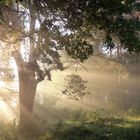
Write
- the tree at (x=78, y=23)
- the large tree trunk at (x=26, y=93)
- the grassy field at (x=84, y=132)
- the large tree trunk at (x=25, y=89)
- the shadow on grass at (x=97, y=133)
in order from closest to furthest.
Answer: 1. the tree at (x=78, y=23)
2. the shadow on grass at (x=97, y=133)
3. the grassy field at (x=84, y=132)
4. the large tree trunk at (x=25, y=89)
5. the large tree trunk at (x=26, y=93)

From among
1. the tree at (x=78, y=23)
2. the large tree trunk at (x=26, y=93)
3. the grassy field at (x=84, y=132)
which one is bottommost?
the grassy field at (x=84, y=132)

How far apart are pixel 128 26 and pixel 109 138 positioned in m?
7.90

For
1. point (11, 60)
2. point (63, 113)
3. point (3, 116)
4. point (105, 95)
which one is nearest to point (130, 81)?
point (105, 95)

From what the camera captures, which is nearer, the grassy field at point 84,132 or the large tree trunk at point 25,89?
the grassy field at point 84,132

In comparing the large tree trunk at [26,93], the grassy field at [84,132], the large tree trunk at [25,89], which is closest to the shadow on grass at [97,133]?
the grassy field at [84,132]

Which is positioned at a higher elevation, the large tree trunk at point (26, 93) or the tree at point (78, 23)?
the tree at point (78, 23)

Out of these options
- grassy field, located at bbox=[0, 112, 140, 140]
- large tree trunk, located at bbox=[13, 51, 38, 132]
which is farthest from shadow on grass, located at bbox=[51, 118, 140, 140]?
large tree trunk, located at bbox=[13, 51, 38, 132]

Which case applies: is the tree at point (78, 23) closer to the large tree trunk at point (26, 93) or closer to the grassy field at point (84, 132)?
the grassy field at point (84, 132)

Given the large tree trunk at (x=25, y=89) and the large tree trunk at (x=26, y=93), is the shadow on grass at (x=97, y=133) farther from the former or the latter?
the large tree trunk at (x=26, y=93)

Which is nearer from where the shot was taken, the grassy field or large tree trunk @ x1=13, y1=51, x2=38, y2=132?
the grassy field

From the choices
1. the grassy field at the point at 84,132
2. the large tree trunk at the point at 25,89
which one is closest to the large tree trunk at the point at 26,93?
the large tree trunk at the point at 25,89

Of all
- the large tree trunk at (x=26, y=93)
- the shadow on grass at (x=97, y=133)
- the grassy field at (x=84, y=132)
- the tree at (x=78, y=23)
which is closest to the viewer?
the tree at (x=78, y=23)

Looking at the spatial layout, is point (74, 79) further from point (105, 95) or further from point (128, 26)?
point (105, 95)

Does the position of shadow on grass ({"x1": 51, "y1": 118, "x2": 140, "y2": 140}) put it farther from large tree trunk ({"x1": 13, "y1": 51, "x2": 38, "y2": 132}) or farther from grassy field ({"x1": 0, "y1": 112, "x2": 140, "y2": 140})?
large tree trunk ({"x1": 13, "y1": 51, "x2": 38, "y2": 132})
